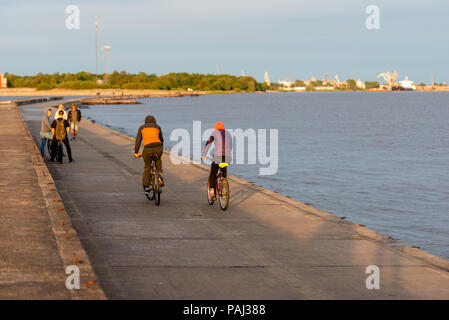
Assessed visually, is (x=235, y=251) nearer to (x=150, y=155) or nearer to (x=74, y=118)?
(x=150, y=155)

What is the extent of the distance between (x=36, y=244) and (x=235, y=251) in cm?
324

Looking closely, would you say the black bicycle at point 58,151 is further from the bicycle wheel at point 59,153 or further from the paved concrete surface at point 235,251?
the paved concrete surface at point 235,251

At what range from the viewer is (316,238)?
12.3m

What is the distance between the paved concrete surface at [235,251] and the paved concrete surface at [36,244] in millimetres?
535

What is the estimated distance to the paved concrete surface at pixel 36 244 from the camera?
7648 mm

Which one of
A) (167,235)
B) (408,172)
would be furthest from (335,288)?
(408,172)

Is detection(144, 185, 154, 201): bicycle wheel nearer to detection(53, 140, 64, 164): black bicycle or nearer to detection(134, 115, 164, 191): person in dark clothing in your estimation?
detection(134, 115, 164, 191): person in dark clothing

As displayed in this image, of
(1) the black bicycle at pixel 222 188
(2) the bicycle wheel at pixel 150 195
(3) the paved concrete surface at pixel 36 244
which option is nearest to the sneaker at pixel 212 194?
(1) the black bicycle at pixel 222 188

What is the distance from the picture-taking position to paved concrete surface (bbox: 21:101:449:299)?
29.1 ft

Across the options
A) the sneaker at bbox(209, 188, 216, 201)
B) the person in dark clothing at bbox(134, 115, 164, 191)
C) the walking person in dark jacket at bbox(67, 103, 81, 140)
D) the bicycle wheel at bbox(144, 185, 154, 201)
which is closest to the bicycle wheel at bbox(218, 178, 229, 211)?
the sneaker at bbox(209, 188, 216, 201)

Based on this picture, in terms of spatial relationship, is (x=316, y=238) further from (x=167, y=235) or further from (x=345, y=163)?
(x=345, y=163)

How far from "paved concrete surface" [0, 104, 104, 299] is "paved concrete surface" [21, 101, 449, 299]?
1.76 ft

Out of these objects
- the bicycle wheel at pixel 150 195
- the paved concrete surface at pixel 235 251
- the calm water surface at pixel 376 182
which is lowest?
the calm water surface at pixel 376 182
